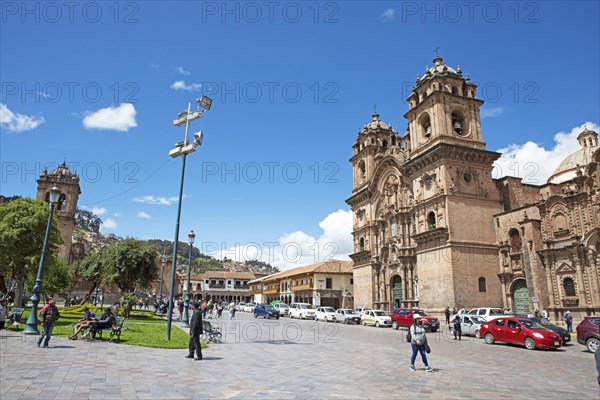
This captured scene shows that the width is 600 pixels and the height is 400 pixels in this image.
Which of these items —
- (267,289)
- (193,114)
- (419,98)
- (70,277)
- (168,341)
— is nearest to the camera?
(168,341)

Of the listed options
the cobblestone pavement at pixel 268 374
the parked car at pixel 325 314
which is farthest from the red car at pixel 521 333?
the parked car at pixel 325 314

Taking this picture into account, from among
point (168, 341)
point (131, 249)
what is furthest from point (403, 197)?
point (168, 341)

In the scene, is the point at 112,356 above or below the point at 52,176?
below

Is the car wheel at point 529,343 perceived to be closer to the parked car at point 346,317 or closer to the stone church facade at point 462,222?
the stone church facade at point 462,222

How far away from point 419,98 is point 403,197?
32.8 feet

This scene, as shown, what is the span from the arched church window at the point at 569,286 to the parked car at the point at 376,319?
492 inches

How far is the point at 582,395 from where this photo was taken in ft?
28.0

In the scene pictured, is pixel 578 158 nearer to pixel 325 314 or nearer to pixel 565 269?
pixel 565 269

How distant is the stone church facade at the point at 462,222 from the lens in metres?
29.2

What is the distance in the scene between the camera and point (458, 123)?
3781cm

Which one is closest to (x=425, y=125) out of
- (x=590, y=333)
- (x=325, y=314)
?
(x=325, y=314)

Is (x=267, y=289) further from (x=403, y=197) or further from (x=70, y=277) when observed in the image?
(x=403, y=197)

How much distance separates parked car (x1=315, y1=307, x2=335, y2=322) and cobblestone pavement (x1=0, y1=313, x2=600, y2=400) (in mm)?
24864

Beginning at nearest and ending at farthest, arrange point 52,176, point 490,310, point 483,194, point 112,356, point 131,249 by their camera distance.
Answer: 1. point 112,356
2. point 490,310
3. point 131,249
4. point 483,194
5. point 52,176
